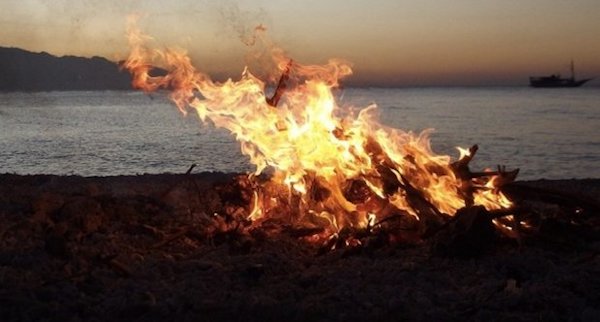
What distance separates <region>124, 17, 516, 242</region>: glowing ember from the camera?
31.3ft

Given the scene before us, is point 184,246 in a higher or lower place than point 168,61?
lower

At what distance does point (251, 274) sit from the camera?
7781 mm

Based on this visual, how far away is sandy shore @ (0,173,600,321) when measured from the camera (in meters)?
6.63

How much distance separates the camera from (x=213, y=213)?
34.8ft

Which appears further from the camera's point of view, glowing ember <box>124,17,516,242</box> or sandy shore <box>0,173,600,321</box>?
glowing ember <box>124,17,516,242</box>

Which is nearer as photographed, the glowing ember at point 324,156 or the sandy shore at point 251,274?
the sandy shore at point 251,274

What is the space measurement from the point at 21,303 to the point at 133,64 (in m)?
4.92

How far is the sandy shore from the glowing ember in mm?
738

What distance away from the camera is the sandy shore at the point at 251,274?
6.63m

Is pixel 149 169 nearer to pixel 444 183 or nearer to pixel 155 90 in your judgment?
pixel 155 90

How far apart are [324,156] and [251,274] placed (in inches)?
107

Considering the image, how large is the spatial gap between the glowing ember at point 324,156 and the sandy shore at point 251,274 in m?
0.74

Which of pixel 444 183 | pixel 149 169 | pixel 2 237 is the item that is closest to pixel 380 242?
pixel 444 183

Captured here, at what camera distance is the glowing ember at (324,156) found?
955 cm
